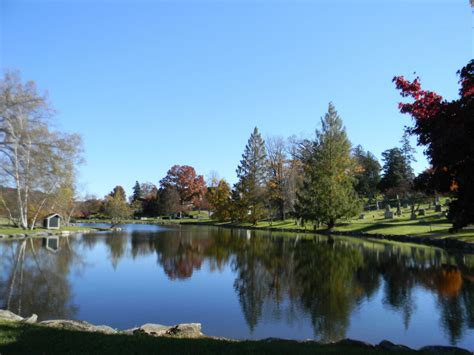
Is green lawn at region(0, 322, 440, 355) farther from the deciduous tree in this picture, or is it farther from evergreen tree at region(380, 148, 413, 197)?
evergreen tree at region(380, 148, 413, 197)

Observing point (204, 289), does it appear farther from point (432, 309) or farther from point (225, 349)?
point (225, 349)

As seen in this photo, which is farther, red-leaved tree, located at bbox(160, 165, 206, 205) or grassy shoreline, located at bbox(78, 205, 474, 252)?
red-leaved tree, located at bbox(160, 165, 206, 205)

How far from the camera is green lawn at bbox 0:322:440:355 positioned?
20.7 ft

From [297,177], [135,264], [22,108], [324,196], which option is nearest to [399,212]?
[324,196]

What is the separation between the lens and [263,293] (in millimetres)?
14773

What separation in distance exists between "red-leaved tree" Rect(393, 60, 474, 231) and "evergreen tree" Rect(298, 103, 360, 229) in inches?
1567

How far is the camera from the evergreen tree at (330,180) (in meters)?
48.0

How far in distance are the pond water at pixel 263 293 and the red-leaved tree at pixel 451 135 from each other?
3.85 m

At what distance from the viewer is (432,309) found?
12570 mm

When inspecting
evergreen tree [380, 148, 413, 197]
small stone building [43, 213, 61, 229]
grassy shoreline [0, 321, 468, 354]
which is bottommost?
grassy shoreline [0, 321, 468, 354]

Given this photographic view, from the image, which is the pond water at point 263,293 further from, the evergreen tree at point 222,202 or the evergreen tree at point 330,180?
the evergreen tree at point 222,202

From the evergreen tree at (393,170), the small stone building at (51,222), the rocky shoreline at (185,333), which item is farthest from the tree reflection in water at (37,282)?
the evergreen tree at (393,170)

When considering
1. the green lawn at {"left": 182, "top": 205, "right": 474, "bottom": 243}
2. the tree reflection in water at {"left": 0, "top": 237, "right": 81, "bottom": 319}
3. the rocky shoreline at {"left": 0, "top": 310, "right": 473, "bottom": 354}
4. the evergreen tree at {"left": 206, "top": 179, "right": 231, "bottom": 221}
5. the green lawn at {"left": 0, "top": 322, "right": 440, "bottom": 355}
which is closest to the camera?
the green lawn at {"left": 0, "top": 322, "right": 440, "bottom": 355}

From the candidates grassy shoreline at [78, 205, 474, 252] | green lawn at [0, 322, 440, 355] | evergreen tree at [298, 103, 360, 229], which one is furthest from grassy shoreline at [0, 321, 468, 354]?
→ evergreen tree at [298, 103, 360, 229]
